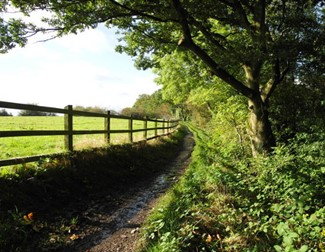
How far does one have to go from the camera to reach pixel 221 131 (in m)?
14.4

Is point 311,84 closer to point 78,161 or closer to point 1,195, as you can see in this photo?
point 78,161

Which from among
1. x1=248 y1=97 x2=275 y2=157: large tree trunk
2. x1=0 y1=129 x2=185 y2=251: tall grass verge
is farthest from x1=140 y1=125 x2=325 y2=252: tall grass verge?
x1=248 y1=97 x2=275 y2=157: large tree trunk

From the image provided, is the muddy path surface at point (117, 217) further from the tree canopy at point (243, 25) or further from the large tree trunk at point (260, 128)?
the tree canopy at point (243, 25)

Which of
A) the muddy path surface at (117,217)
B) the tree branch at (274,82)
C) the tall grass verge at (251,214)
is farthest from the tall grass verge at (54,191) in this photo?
the tree branch at (274,82)

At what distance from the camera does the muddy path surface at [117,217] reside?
457 cm

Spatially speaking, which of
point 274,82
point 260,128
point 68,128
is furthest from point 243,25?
point 68,128

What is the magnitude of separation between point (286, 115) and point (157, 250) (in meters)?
8.40

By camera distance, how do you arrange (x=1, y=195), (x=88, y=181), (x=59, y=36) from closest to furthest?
(x=1, y=195) < (x=88, y=181) < (x=59, y=36)

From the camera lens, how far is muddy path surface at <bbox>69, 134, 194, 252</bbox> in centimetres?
457

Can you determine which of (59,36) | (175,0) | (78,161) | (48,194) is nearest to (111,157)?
(78,161)

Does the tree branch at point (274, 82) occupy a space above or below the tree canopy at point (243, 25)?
below

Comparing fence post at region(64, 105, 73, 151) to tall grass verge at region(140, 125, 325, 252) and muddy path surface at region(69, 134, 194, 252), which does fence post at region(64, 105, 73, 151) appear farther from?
tall grass verge at region(140, 125, 325, 252)

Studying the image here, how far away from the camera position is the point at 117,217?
5668mm

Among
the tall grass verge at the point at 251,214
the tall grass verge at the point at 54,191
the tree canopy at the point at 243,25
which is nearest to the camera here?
the tall grass verge at the point at 251,214
